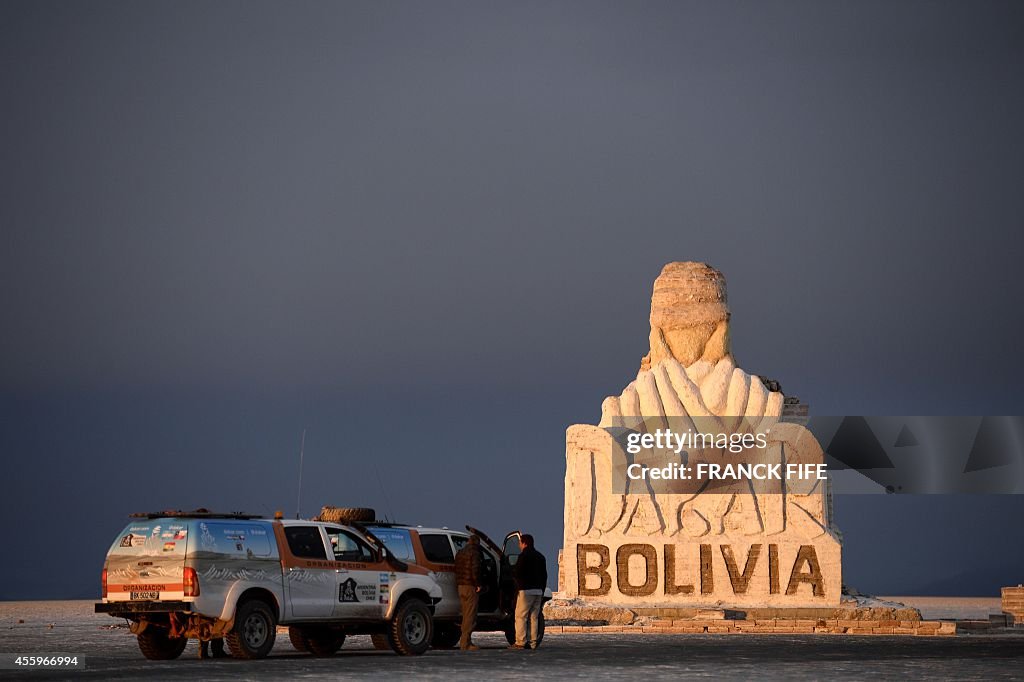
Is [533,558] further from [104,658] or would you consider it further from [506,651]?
[104,658]

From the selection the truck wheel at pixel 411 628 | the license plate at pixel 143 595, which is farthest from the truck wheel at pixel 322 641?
the license plate at pixel 143 595

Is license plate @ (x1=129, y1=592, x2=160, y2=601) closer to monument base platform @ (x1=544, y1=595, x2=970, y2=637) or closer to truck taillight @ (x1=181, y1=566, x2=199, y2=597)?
truck taillight @ (x1=181, y1=566, x2=199, y2=597)

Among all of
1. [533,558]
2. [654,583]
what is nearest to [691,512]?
[654,583]

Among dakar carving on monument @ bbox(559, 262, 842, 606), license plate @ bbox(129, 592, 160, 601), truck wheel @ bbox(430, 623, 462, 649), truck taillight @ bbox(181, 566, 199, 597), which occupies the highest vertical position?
dakar carving on monument @ bbox(559, 262, 842, 606)

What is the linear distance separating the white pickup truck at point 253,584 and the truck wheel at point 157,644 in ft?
0.04

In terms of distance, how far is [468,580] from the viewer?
71.5ft

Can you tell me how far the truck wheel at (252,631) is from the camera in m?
19.4

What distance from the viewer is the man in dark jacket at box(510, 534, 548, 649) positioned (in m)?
21.9

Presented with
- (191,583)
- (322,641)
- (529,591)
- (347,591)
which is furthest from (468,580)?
(191,583)

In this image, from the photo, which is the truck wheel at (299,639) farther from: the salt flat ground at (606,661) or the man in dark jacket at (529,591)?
the man in dark jacket at (529,591)

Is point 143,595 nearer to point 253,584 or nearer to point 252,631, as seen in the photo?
point 253,584

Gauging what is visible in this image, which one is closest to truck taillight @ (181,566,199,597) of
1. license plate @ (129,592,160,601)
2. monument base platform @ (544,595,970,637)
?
license plate @ (129,592,160,601)

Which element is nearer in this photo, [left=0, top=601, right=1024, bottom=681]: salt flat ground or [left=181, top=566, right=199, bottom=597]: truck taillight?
[left=0, top=601, right=1024, bottom=681]: salt flat ground

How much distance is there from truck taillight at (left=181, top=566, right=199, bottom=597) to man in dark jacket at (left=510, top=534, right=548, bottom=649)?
4883mm
